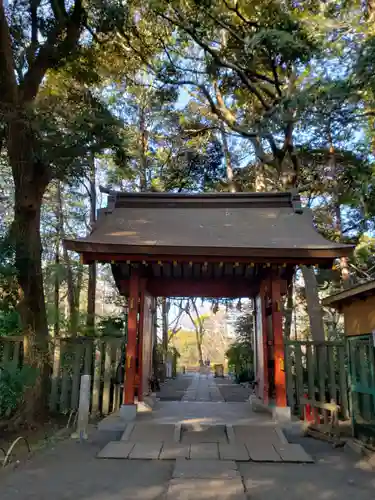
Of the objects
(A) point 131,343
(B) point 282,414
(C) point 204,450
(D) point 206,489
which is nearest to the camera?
(D) point 206,489

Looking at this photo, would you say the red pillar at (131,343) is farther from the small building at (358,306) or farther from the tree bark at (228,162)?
the tree bark at (228,162)

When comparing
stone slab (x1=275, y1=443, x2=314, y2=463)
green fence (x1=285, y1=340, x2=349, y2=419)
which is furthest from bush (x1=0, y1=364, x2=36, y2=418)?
green fence (x1=285, y1=340, x2=349, y2=419)

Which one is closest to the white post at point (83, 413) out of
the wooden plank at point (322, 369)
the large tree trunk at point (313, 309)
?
the wooden plank at point (322, 369)

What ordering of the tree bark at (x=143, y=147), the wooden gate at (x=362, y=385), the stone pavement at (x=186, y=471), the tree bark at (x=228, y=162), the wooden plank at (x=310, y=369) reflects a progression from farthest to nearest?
the tree bark at (x=143, y=147) → the tree bark at (x=228, y=162) → the wooden plank at (x=310, y=369) → the wooden gate at (x=362, y=385) → the stone pavement at (x=186, y=471)

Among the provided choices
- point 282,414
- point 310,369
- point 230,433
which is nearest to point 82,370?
point 230,433

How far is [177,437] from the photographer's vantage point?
5582mm

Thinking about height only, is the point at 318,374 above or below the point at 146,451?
above

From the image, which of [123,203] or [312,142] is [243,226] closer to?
[123,203]

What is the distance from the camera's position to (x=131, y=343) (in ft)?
22.2

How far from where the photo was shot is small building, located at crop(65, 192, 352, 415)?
6.39m

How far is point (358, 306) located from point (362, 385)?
1.40m

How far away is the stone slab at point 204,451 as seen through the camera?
4.83 m

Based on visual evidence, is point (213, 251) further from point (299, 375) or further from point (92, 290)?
point (92, 290)

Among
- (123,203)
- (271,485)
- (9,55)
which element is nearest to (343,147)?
(123,203)
